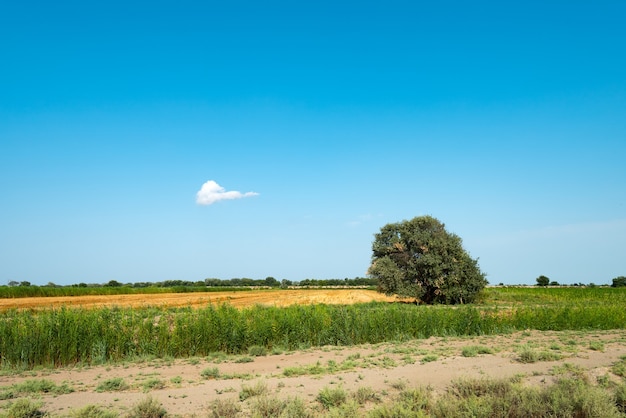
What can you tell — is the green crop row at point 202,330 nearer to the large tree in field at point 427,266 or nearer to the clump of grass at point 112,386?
the clump of grass at point 112,386

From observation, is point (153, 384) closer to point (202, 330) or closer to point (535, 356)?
point (202, 330)

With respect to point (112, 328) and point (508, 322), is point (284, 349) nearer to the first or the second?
point (112, 328)

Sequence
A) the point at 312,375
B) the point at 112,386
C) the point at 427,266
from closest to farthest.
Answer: the point at 112,386, the point at 312,375, the point at 427,266

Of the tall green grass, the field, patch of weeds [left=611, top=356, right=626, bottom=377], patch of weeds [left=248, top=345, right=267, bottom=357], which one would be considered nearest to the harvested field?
the tall green grass

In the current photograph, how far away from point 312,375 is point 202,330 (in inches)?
248

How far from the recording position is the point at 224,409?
25.8 ft

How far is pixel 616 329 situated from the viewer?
2159 centimetres

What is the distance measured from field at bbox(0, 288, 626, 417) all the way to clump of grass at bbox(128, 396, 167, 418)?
6 centimetres

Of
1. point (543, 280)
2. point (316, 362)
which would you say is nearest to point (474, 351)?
point (316, 362)

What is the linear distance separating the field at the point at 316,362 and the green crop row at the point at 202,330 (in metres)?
0.04

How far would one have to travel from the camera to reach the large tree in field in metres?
33.6

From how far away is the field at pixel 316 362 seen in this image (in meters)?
8.16

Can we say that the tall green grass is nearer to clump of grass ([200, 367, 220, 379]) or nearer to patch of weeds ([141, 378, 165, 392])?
clump of grass ([200, 367, 220, 379])

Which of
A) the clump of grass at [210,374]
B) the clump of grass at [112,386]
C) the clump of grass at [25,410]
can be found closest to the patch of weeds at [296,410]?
the clump of grass at [210,374]
